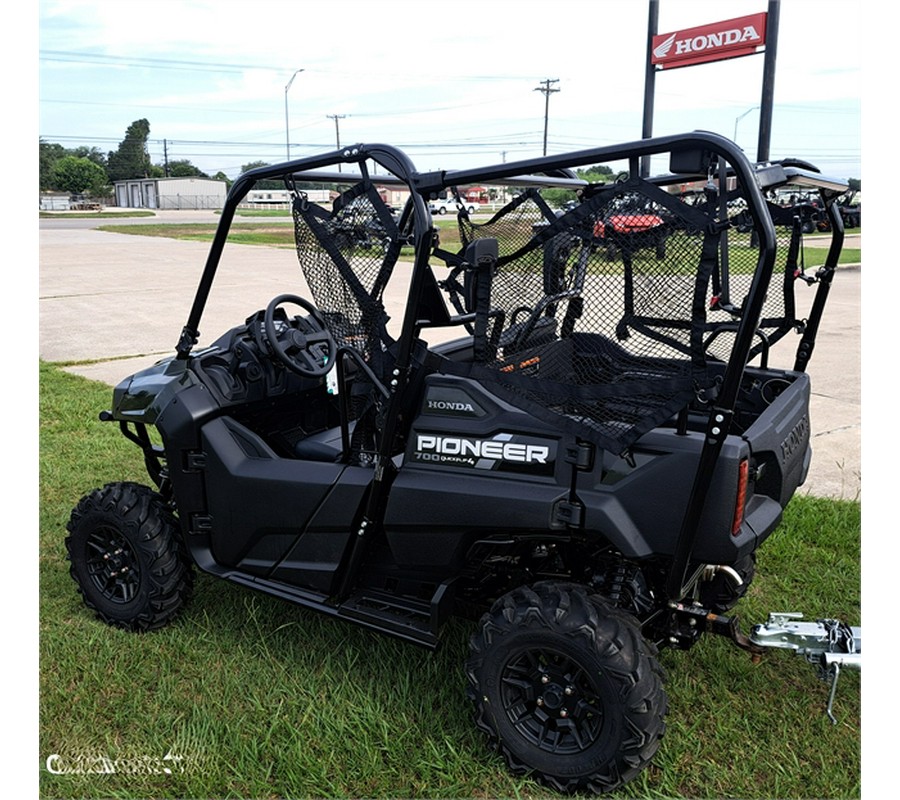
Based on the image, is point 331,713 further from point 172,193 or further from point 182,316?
point 172,193

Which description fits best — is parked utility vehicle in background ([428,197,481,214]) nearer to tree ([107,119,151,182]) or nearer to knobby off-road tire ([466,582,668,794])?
knobby off-road tire ([466,582,668,794])

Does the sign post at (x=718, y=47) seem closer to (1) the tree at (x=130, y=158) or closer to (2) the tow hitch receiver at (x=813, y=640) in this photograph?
(2) the tow hitch receiver at (x=813, y=640)

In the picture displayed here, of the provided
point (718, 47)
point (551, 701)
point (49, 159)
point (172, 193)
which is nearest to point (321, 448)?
point (551, 701)

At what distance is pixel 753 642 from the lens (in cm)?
289

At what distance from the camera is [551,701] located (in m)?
2.73

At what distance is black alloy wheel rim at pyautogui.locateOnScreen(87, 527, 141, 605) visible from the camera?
12.1ft

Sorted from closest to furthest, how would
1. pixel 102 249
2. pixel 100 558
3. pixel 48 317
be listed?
pixel 100 558
pixel 48 317
pixel 102 249

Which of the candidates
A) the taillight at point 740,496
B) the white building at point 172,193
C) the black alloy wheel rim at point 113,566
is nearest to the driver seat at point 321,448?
the black alloy wheel rim at point 113,566

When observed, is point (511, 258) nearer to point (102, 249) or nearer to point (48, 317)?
point (48, 317)

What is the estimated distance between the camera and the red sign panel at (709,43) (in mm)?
14875

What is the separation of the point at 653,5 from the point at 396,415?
48.5 feet

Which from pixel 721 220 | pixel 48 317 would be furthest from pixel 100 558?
pixel 48 317

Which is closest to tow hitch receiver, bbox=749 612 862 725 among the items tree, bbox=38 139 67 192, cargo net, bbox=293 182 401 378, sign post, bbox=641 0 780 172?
cargo net, bbox=293 182 401 378

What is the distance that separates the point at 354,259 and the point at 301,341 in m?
0.70
